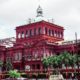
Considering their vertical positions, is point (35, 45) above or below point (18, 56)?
above

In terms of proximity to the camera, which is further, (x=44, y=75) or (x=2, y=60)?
(x=2, y=60)

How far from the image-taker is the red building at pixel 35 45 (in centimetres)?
8231

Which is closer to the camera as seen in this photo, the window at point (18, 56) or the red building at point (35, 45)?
the red building at point (35, 45)

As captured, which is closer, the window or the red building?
the red building

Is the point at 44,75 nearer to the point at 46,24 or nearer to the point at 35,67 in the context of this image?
the point at 35,67

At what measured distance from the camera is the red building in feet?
270

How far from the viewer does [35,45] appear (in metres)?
84.8

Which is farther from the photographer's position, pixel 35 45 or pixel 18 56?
pixel 18 56

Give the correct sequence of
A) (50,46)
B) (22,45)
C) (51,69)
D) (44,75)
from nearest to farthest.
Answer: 1. (44,75)
2. (51,69)
3. (50,46)
4. (22,45)

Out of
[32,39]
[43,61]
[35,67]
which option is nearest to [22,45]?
[32,39]

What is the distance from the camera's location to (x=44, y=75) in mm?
69812

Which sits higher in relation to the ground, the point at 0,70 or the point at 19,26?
the point at 19,26

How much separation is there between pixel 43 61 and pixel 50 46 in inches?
307

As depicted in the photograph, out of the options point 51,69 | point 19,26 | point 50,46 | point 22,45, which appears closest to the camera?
point 51,69
